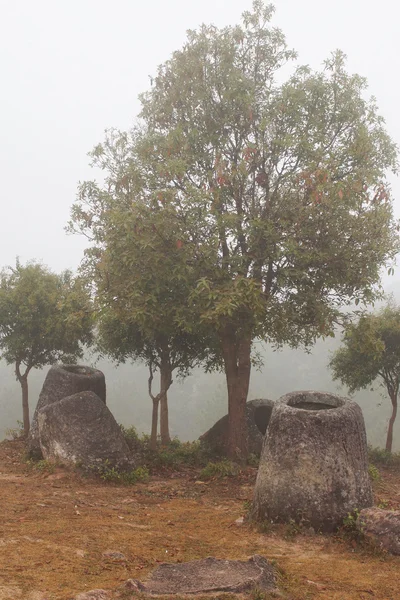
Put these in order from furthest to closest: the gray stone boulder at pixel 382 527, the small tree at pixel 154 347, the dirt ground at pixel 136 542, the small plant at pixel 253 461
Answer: the small tree at pixel 154 347 → the small plant at pixel 253 461 → the gray stone boulder at pixel 382 527 → the dirt ground at pixel 136 542

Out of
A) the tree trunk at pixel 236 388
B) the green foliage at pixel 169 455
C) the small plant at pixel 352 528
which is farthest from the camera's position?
the tree trunk at pixel 236 388

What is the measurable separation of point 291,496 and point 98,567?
374 centimetres

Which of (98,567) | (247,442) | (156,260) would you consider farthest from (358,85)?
(98,567)

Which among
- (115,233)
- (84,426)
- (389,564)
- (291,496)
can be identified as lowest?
(389,564)

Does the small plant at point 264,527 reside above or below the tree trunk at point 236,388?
below

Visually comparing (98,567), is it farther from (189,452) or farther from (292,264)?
(189,452)

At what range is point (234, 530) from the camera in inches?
360

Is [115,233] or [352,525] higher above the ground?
[115,233]

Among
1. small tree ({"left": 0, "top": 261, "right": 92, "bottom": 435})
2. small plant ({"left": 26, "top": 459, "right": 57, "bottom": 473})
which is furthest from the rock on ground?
small tree ({"left": 0, "top": 261, "right": 92, "bottom": 435})

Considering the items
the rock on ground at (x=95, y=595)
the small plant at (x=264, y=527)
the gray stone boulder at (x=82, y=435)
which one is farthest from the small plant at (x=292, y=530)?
the gray stone boulder at (x=82, y=435)

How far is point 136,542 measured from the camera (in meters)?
8.17

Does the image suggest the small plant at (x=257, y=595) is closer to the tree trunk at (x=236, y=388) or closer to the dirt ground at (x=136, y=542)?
the dirt ground at (x=136, y=542)

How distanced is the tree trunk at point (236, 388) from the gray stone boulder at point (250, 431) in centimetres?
99

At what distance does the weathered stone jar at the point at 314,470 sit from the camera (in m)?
8.79
